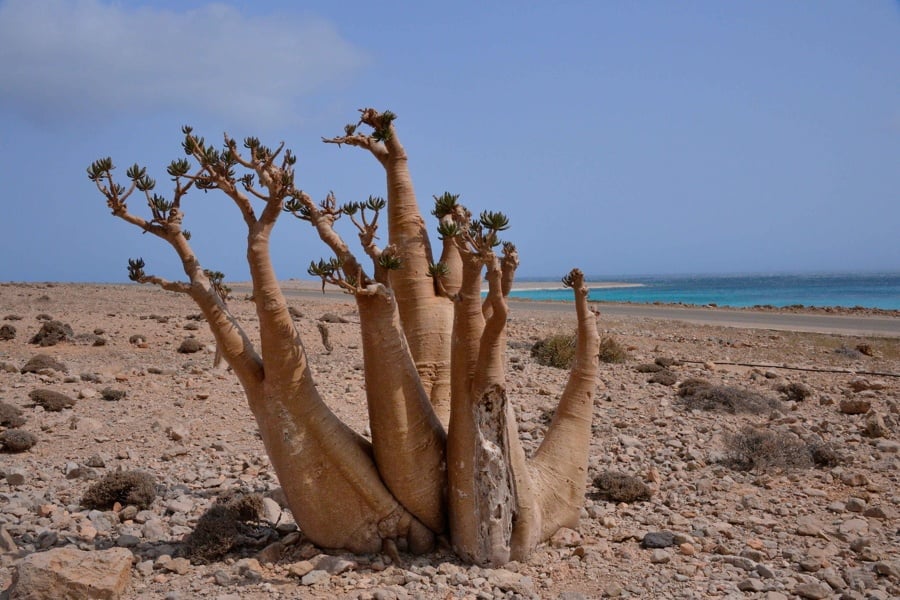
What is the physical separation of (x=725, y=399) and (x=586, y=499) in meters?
5.53

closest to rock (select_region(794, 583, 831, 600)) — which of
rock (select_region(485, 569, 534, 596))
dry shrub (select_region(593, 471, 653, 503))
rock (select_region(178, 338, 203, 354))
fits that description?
rock (select_region(485, 569, 534, 596))

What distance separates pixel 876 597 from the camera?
5.49m

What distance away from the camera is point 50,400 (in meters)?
10.8

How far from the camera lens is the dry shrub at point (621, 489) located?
775cm

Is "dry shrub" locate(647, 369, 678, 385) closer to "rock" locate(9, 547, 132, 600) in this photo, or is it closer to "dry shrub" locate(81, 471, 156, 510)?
"dry shrub" locate(81, 471, 156, 510)

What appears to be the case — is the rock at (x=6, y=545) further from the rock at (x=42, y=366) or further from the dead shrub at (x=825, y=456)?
the dead shrub at (x=825, y=456)

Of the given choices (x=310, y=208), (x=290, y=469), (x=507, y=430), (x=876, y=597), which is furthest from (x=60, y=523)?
(x=876, y=597)

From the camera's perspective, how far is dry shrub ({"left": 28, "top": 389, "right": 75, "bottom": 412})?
10.7 meters

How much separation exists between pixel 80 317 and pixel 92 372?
39.0ft

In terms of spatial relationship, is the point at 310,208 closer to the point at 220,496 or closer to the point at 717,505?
the point at 220,496

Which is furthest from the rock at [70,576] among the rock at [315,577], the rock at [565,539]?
the rock at [565,539]

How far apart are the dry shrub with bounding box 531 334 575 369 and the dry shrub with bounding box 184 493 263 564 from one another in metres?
10.6

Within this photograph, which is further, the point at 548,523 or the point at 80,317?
the point at 80,317

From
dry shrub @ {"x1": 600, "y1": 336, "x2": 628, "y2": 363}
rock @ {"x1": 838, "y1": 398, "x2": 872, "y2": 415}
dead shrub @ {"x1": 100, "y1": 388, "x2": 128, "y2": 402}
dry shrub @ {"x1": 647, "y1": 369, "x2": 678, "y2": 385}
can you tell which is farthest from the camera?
dry shrub @ {"x1": 600, "y1": 336, "x2": 628, "y2": 363}
